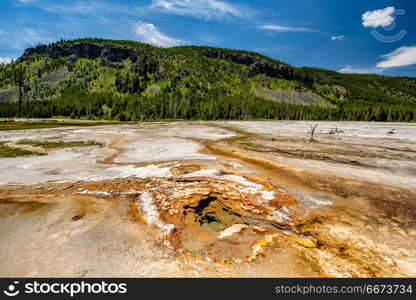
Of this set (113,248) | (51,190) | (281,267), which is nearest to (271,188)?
(281,267)

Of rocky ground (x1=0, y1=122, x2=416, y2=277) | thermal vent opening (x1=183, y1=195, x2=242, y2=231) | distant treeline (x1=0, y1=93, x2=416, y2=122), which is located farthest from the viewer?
distant treeline (x1=0, y1=93, x2=416, y2=122)

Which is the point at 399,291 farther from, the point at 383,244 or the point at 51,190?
the point at 51,190

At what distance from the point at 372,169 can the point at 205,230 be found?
13452mm

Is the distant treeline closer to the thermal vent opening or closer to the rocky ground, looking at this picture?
the rocky ground

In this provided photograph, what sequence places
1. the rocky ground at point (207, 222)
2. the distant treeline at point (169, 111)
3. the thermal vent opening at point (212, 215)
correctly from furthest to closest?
the distant treeline at point (169, 111)
the thermal vent opening at point (212, 215)
the rocky ground at point (207, 222)

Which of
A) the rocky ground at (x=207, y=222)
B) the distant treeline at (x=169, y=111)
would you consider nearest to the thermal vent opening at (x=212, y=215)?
the rocky ground at (x=207, y=222)

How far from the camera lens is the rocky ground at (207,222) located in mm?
4941

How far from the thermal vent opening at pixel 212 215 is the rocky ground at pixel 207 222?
0.04m

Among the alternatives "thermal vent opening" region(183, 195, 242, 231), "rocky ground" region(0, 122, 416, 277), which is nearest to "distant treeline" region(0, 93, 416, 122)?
"rocky ground" region(0, 122, 416, 277)

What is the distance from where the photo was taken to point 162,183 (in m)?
10.7

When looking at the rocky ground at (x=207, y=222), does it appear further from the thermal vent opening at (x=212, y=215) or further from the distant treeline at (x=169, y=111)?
the distant treeline at (x=169, y=111)

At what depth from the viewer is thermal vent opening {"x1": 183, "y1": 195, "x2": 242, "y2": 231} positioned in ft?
23.3

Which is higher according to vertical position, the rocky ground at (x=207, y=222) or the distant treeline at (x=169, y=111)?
the distant treeline at (x=169, y=111)

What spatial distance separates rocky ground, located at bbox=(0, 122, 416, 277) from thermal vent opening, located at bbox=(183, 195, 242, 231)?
42mm
